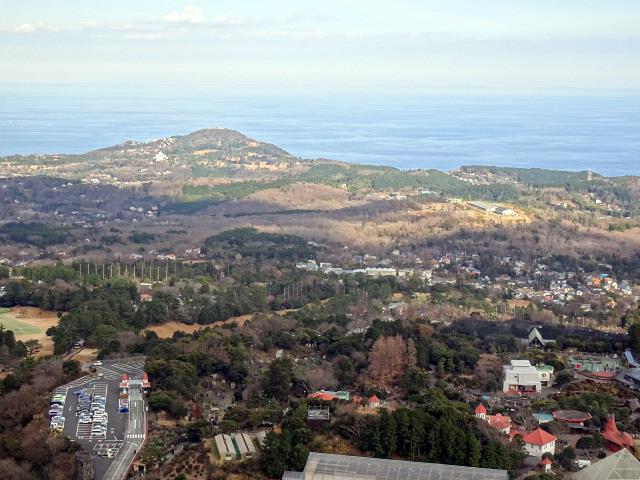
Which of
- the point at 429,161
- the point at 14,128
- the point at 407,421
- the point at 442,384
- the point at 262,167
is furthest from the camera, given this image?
the point at 14,128

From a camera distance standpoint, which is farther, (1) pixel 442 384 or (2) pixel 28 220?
(2) pixel 28 220

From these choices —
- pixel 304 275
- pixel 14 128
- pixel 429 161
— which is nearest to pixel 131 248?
pixel 304 275

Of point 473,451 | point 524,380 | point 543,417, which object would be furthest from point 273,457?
point 524,380

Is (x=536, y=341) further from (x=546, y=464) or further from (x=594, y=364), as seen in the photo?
(x=546, y=464)

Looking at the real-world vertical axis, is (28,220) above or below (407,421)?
below

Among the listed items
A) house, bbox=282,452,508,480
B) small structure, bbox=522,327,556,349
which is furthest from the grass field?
small structure, bbox=522,327,556,349

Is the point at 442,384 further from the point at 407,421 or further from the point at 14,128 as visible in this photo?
the point at 14,128
